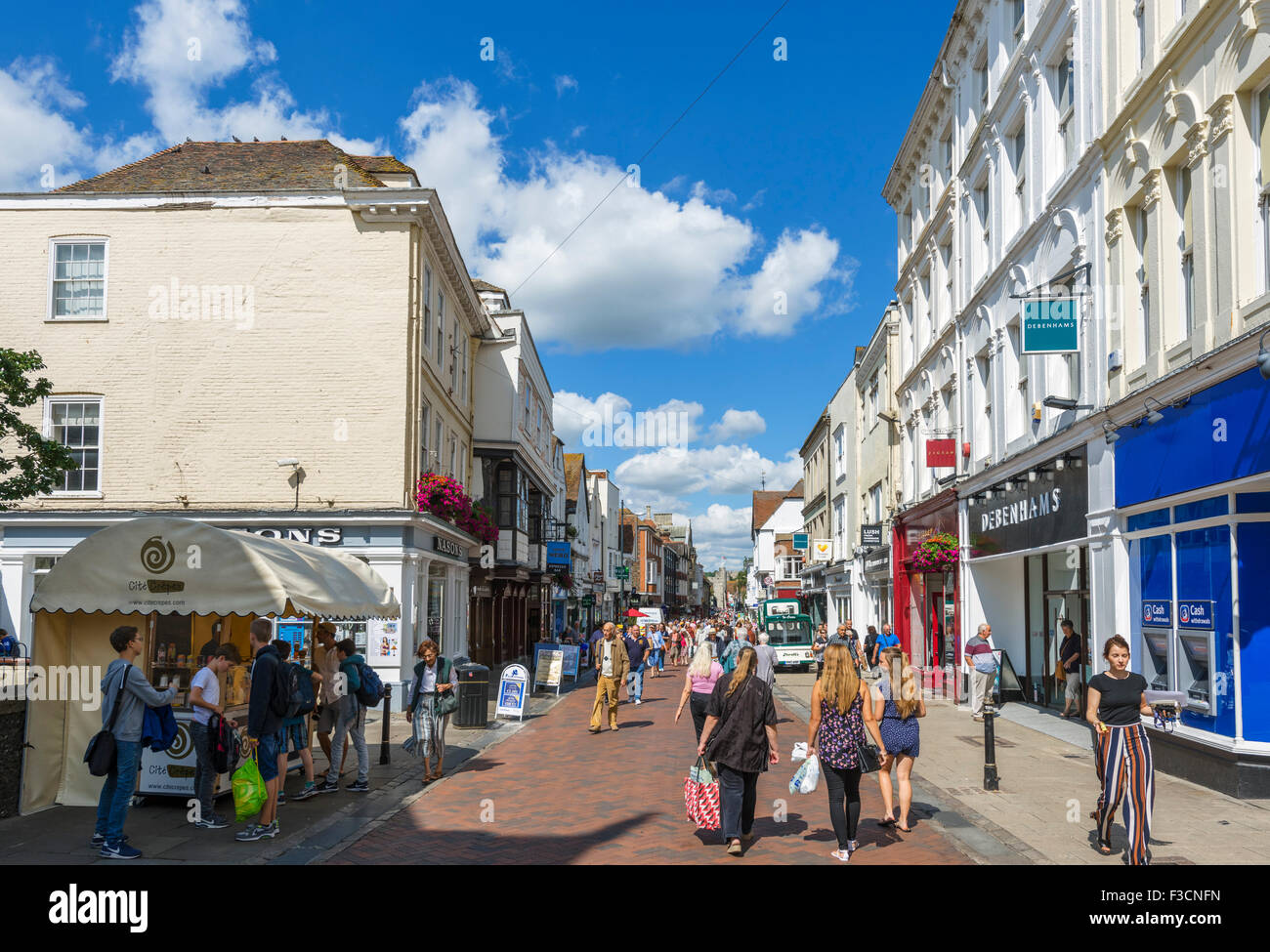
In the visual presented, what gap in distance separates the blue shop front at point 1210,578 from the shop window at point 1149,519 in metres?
0.03

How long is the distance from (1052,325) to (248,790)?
12220mm

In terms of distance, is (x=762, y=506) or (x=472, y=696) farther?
(x=762, y=506)

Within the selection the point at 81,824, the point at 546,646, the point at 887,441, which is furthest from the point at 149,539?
the point at 887,441

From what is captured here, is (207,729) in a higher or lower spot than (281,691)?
lower

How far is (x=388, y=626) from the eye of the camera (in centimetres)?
2062

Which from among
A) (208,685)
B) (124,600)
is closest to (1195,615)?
(208,685)

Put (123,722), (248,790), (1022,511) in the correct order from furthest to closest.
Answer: (1022,511)
(248,790)
(123,722)

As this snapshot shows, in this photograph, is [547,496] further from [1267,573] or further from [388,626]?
[1267,573]

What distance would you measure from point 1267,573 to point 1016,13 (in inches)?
532

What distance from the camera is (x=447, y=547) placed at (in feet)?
79.2

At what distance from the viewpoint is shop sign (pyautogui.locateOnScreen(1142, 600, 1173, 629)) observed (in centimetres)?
1201

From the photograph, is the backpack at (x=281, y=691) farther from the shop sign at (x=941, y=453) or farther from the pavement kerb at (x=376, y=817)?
the shop sign at (x=941, y=453)

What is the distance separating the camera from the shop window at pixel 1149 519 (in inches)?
487

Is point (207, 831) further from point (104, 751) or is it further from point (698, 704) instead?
point (698, 704)
